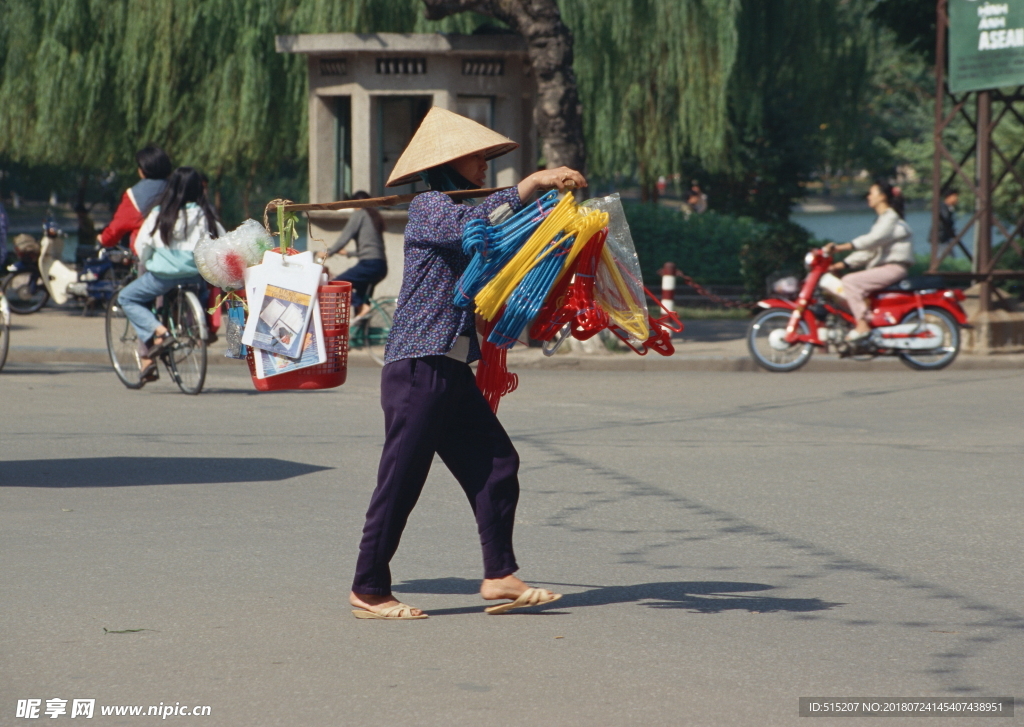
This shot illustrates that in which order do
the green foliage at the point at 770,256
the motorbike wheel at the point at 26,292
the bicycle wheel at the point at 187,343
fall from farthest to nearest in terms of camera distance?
the green foliage at the point at 770,256 < the motorbike wheel at the point at 26,292 < the bicycle wheel at the point at 187,343

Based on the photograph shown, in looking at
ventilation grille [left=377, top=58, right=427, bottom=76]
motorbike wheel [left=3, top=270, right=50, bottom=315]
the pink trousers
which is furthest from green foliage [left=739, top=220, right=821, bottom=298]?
motorbike wheel [left=3, top=270, right=50, bottom=315]

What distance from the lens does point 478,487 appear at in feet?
16.6

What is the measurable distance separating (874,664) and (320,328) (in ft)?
7.33

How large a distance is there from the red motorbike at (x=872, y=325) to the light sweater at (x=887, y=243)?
279 mm

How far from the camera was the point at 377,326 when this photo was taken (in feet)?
50.4

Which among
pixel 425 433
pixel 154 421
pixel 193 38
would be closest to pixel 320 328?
pixel 425 433

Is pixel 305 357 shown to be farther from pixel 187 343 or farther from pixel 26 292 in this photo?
pixel 26 292

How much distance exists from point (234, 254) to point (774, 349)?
9.85 meters

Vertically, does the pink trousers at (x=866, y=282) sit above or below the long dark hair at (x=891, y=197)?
below

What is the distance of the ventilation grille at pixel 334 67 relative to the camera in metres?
17.2

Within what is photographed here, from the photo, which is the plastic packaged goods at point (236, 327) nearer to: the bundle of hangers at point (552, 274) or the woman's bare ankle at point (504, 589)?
the bundle of hangers at point (552, 274)

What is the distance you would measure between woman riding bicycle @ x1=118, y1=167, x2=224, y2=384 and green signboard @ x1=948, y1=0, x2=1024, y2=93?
9.03m

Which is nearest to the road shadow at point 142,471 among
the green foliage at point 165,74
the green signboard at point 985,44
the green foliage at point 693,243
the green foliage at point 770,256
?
the green signboard at point 985,44

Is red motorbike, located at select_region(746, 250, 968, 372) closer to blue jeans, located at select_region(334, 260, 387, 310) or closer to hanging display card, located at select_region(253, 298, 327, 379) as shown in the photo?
blue jeans, located at select_region(334, 260, 387, 310)
